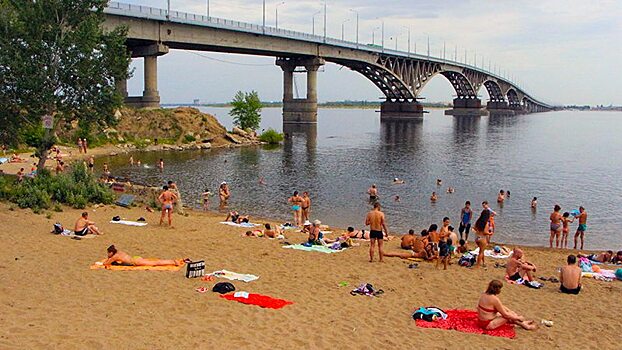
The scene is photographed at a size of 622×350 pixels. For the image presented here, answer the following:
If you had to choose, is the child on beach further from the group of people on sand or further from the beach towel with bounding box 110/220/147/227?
the beach towel with bounding box 110/220/147/227

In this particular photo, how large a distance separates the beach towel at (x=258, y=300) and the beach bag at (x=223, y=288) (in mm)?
259

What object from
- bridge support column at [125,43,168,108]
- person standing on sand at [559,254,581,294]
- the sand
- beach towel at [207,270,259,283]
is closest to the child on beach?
the sand

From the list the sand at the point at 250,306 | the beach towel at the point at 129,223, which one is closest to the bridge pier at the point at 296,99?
the beach towel at the point at 129,223

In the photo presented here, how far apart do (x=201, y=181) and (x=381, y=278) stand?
2597cm

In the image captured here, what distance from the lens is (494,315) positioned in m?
11.1

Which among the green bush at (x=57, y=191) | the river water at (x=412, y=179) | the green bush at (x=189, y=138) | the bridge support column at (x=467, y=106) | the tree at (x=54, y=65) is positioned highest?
the bridge support column at (x=467, y=106)

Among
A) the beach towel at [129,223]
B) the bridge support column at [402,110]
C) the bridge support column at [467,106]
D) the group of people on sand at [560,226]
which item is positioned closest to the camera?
the beach towel at [129,223]

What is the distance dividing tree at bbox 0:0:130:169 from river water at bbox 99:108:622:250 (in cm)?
881

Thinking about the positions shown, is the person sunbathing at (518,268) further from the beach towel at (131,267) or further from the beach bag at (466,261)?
the beach towel at (131,267)

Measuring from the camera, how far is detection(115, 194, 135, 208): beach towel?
995 inches

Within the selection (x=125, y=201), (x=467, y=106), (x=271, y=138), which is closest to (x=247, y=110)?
(x=271, y=138)

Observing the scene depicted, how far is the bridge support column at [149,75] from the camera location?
6731 cm

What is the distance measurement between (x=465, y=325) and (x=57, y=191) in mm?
18545

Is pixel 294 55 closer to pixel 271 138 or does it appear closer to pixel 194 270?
pixel 271 138
